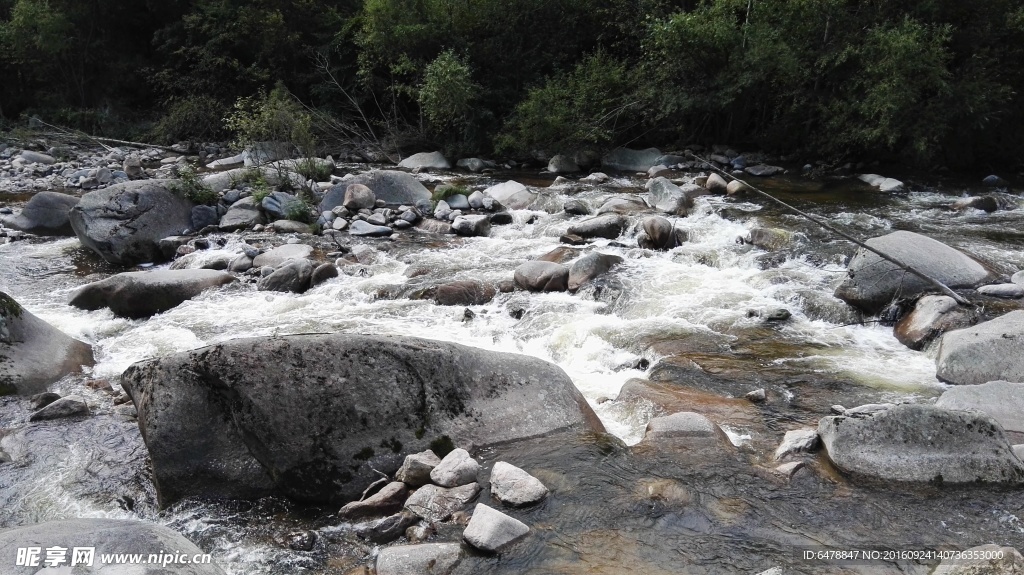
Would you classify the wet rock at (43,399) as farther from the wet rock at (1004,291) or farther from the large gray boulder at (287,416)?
the wet rock at (1004,291)

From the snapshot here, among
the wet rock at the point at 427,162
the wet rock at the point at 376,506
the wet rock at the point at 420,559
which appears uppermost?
the wet rock at the point at 420,559

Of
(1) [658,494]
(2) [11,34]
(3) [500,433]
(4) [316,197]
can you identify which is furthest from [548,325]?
(2) [11,34]

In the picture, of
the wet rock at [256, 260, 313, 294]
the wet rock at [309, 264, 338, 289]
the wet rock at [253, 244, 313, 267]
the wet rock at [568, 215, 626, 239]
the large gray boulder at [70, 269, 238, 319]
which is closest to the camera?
the large gray boulder at [70, 269, 238, 319]

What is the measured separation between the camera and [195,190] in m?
12.3

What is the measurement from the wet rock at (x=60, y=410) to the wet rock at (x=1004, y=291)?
9.22 metres

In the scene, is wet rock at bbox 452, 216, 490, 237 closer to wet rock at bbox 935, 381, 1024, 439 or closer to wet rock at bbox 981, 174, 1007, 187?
wet rock at bbox 935, 381, 1024, 439

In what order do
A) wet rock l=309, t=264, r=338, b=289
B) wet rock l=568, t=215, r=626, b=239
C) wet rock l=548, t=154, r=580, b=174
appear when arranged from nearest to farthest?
wet rock l=309, t=264, r=338, b=289 < wet rock l=568, t=215, r=626, b=239 < wet rock l=548, t=154, r=580, b=174

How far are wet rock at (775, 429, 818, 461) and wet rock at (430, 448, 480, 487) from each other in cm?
213

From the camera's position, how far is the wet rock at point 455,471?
174 inches

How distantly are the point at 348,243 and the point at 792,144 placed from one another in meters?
11.7

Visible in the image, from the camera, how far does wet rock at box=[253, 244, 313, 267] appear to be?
9.82m

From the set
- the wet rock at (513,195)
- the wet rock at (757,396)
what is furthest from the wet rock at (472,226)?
the wet rock at (757,396)

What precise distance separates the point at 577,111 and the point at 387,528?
14.6m

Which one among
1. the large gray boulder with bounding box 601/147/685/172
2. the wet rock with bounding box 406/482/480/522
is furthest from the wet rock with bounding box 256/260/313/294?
the large gray boulder with bounding box 601/147/685/172
